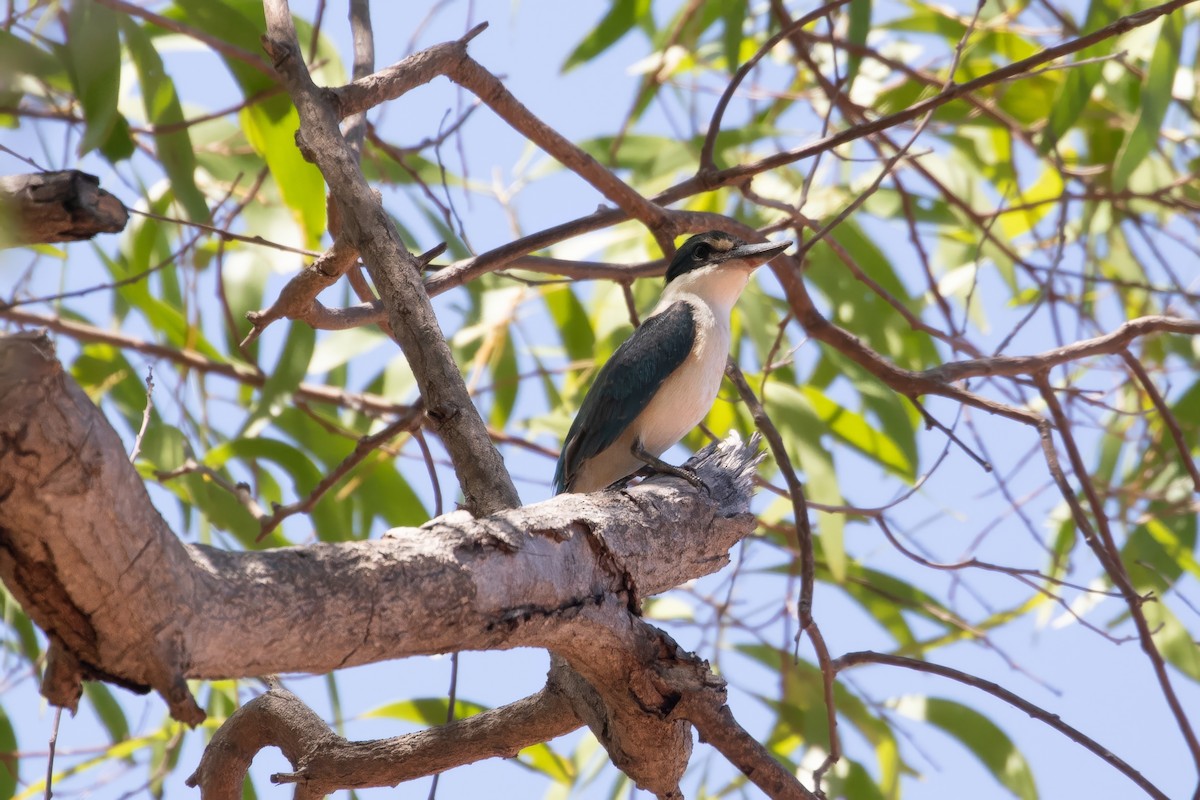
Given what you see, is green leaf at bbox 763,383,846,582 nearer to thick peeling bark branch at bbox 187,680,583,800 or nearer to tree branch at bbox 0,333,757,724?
thick peeling bark branch at bbox 187,680,583,800

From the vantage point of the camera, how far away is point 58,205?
1212 mm

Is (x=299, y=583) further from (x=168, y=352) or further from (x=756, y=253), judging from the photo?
(x=168, y=352)

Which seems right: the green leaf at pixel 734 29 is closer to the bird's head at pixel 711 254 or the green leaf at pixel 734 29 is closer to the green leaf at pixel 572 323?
the bird's head at pixel 711 254

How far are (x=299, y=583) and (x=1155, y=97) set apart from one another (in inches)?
119

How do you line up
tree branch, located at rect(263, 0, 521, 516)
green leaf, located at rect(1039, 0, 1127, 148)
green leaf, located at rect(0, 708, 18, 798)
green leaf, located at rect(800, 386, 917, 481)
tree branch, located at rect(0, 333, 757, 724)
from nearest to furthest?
tree branch, located at rect(0, 333, 757, 724) → tree branch, located at rect(263, 0, 521, 516) → green leaf, located at rect(0, 708, 18, 798) → green leaf, located at rect(1039, 0, 1127, 148) → green leaf, located at rect(800, 386, 917, 481)

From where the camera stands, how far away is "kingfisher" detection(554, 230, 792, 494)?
302 centimetres

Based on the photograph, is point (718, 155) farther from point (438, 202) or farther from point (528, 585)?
point (528, 585)

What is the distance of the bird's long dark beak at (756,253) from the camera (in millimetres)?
2971

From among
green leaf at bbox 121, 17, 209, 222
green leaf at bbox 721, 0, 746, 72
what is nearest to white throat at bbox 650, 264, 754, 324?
green leaf at bbox 721, 0, 746, 72

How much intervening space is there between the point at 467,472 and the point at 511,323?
243 cm

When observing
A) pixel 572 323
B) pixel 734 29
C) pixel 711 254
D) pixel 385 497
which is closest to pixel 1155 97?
pixel 734 29

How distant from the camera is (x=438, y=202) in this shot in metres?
2.96

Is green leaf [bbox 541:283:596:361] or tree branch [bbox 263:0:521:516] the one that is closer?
tree branch [bbox 263:0:521:516]

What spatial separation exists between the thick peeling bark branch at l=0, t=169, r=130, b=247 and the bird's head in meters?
2.21
